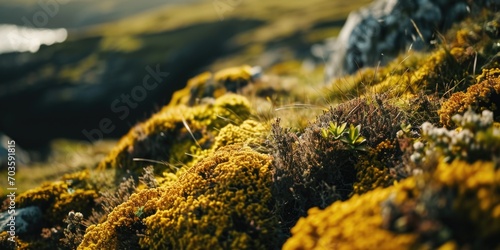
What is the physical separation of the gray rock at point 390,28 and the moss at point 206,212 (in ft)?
25.1

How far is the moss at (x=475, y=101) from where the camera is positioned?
6523mm

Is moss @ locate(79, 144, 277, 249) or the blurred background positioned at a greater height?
the blurred background

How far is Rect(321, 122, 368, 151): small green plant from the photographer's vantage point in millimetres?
6242

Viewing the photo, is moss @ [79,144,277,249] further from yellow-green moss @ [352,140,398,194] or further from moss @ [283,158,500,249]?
moss @ [283,158,500,249]

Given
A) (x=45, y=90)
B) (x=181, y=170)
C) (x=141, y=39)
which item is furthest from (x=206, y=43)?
(x=181, y=170)

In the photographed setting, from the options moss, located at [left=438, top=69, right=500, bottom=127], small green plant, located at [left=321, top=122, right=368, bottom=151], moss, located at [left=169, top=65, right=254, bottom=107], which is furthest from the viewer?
moss, located at [left=169, top=65, right=254, bottom=107]

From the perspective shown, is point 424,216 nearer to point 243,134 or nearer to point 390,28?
point 243,134

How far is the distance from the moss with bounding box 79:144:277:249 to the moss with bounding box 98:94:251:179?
234 centimetres

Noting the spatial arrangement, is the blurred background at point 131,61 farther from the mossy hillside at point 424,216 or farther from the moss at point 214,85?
the mossy hillside at point 424,216

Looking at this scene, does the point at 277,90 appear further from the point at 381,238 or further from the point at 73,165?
the point at 381,238

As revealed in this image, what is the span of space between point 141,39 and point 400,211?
10076 centimetres

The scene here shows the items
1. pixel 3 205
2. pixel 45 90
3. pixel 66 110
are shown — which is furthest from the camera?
pixel 45 90

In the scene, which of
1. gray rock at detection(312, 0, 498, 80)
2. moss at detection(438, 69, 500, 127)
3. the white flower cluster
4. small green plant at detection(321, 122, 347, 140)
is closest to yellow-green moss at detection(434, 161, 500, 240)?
the white flower cluster

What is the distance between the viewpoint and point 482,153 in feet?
14.9
